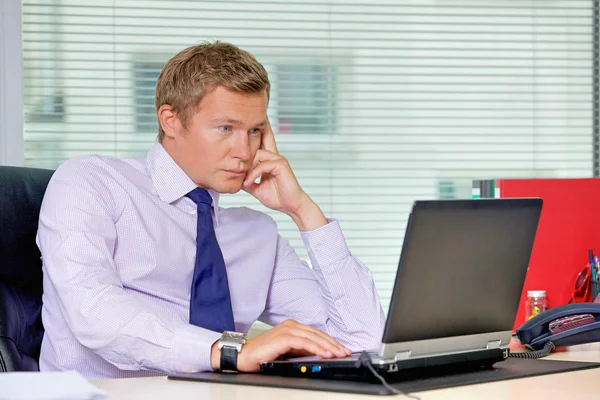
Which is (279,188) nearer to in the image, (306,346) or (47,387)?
(306,346)

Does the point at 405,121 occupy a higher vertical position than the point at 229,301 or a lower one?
higher

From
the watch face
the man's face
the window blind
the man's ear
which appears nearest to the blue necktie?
the man's face

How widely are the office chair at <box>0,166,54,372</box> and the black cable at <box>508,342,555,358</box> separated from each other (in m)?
1.01

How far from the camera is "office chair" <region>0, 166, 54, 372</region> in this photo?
184cm

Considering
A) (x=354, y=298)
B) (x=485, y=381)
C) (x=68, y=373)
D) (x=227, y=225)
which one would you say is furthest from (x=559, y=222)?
(x=68, y=373)

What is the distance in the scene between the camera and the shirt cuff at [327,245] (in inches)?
78.0

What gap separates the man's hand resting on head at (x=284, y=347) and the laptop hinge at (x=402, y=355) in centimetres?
17

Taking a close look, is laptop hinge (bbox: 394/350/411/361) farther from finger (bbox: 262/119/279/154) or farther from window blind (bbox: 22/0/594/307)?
window blind (bbox: 22/0/594/307)

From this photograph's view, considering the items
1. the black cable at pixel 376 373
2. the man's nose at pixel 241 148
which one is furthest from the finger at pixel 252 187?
the black cable at pixel 376 373

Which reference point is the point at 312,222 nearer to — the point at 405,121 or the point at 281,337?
the point at 281,337

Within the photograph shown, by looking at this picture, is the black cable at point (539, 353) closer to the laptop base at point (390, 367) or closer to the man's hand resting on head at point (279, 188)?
the laptop base at point (390, 367)

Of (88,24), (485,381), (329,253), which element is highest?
(88,24)

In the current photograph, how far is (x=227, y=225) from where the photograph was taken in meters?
2.12

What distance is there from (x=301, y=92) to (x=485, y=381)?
216cm
